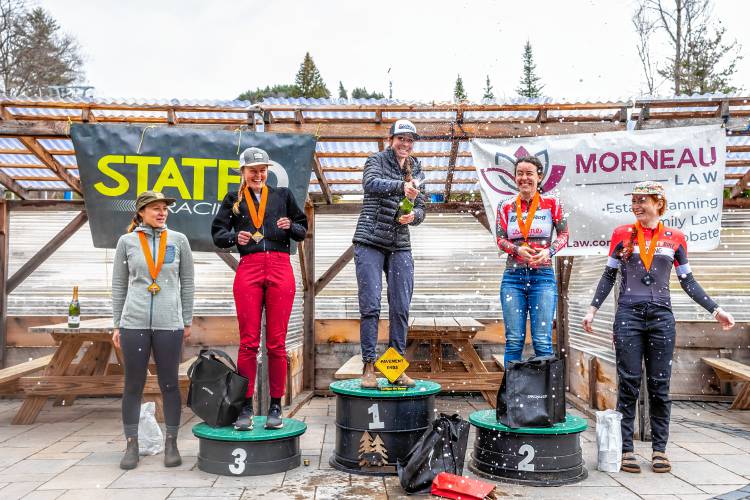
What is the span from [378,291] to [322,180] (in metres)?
3.54

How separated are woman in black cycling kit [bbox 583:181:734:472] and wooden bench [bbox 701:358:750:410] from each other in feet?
8.91

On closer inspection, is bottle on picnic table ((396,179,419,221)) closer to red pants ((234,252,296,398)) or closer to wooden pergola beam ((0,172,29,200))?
red pants ((234,252,296,398))

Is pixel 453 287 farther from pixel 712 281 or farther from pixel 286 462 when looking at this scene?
pixel 286 462

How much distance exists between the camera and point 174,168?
638cm

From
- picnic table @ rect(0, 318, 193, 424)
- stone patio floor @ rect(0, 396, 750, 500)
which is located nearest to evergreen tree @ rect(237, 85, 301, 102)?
picnic table @ rect(0, 318, 193, 424)

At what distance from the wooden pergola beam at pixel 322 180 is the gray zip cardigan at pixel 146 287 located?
107 inches

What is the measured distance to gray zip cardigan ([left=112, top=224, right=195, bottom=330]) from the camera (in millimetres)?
4805

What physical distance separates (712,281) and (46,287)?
8.84 meters

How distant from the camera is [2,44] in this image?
21.5 metres

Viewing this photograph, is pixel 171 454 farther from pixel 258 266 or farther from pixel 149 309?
pixel 258 266

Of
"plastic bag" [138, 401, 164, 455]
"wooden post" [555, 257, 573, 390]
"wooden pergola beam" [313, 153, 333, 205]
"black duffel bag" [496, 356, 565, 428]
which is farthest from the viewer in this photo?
"wooden post" [555, 257, 573, 390]

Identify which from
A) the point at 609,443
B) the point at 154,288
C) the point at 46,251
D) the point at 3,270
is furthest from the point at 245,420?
the point at 3,270

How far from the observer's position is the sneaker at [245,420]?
4727 millimetres

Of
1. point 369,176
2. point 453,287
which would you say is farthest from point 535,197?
point 453,287
